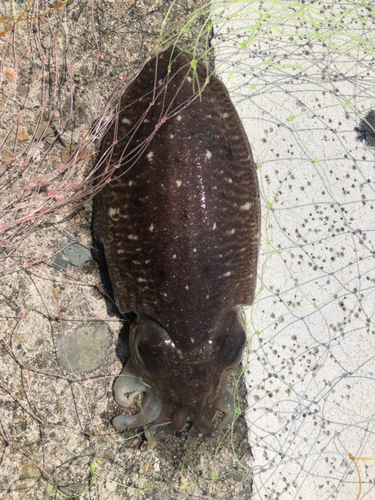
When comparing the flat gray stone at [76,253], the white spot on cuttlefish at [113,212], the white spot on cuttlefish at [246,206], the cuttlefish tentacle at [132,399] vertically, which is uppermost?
the white spot on cuttlefish at [113,212]

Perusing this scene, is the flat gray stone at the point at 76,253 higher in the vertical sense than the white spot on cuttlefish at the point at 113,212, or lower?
lower

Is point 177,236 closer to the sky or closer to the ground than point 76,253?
closer to the sky

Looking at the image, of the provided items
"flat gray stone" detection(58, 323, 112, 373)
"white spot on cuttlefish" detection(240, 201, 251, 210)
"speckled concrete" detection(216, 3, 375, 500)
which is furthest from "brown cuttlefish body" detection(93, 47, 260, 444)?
"speckled concrete" detection(216, 3, 375, 500)

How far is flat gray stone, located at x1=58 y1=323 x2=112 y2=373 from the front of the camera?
2.67 meters

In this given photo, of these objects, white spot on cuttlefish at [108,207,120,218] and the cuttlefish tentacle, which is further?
the cuttlefish tentacle

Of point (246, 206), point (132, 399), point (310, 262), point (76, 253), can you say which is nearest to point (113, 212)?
point (76, 253)

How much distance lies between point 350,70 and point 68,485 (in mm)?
3604

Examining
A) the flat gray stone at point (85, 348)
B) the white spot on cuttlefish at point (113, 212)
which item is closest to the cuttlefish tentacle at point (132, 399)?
the flat gray stone at point (85, 348)

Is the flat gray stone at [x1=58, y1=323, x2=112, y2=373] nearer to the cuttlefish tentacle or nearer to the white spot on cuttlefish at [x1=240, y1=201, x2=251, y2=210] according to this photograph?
the cuttlefish tentacle

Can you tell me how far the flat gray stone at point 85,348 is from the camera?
105 inches

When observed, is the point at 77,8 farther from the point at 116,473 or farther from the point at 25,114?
the point at 116,473

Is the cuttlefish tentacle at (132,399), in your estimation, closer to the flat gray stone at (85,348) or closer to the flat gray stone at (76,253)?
the flat gray stone at (85,348)

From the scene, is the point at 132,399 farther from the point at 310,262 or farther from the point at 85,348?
the point at 310,262

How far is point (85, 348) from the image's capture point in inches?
107
